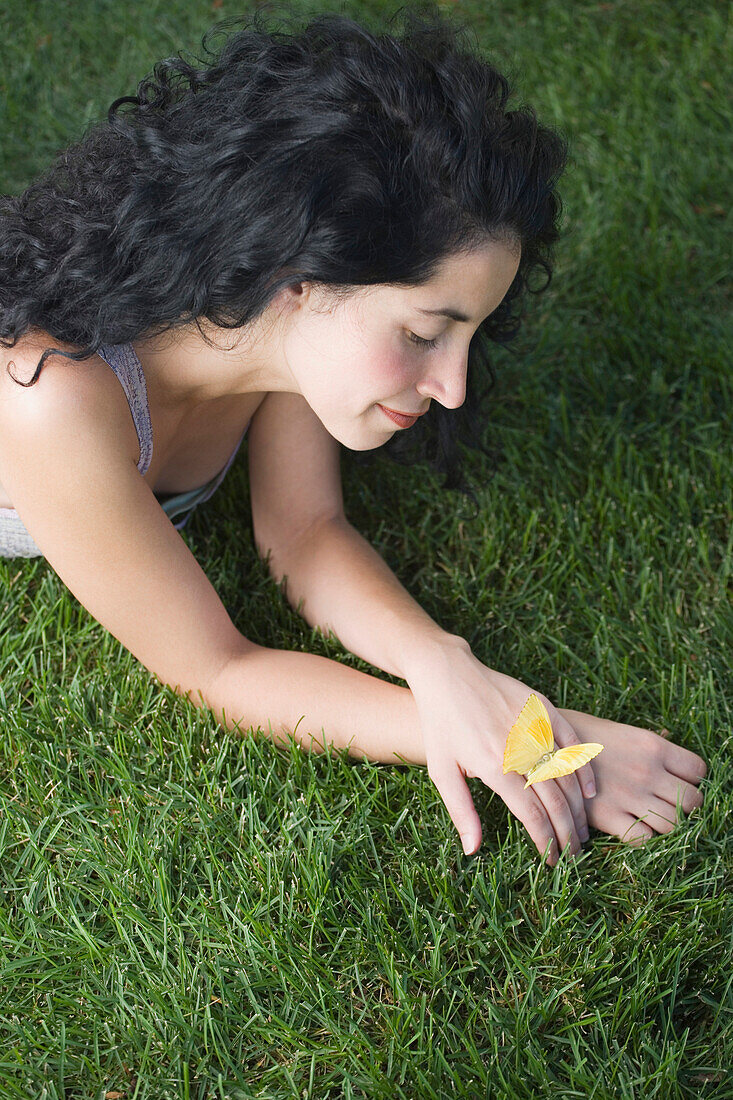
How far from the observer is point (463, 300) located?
5.36 feet

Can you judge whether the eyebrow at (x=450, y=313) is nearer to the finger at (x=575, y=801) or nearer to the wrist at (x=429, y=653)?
the wrist at (x=429, y=653)

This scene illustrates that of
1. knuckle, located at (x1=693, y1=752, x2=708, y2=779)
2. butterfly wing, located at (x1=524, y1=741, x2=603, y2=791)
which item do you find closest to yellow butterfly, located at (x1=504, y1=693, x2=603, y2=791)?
butterfly wing, located at (x1=524, y1=741, x2=603, y2=791)

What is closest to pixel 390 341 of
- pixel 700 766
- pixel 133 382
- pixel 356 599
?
pixel 133 382

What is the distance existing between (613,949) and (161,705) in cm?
96

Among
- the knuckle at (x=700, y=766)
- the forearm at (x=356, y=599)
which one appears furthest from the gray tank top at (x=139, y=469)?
the knuckle at (x=700, y=766)

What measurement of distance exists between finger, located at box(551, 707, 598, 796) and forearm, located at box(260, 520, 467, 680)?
0.26 m

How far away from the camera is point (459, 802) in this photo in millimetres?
1780

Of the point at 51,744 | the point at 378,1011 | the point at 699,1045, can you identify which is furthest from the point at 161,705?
the point at 699,1045

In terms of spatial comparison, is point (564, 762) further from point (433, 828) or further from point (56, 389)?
point (56, 389)

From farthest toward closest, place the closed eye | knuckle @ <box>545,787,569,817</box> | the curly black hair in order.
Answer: knuckle @ <box>545,787,569,817</box>
the closed eye
the curly black hair

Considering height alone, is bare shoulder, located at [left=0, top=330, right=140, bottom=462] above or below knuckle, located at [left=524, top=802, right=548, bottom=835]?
above

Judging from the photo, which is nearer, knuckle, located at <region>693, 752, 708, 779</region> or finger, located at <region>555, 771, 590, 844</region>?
finger, located at <region>555, 771, 590, 844</region>

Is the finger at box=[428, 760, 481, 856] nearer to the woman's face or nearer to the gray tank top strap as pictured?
the woman's face

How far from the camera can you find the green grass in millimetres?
1591
